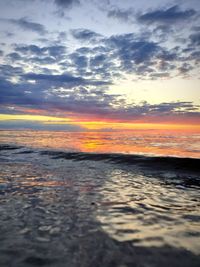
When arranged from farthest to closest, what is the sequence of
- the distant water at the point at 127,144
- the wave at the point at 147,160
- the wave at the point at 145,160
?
the distant water at the point at 127,144 → the wave at the point at 145,160 → the wave at the point at 147,160

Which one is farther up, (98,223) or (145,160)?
(98,223)

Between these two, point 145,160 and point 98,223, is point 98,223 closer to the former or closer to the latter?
point 98,223

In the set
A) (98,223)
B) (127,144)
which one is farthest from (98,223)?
(127,144)

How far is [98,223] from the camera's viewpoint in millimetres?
5023

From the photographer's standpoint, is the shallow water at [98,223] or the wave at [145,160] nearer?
the shallow water at [98,223]

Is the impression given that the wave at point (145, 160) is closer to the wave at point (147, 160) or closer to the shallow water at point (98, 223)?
the wave at point (147, 160)

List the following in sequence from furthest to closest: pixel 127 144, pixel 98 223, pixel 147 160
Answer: pixel 127 144 → pixel 147 160 → pixel 98 223

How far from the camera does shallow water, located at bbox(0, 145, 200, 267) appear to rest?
12.0 ft

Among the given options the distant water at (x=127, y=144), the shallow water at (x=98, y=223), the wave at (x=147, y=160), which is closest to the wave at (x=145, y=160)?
the wave at (x=147, y=160)

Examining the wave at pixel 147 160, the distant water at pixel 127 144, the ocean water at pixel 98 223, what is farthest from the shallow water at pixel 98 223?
the distant water at pixel 127 144

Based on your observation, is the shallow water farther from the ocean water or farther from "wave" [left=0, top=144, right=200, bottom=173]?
"wave" [left=0, top=144, right=200, bottom=173]

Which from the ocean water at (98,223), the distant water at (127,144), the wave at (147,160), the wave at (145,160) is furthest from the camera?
the distant water at (127,144)

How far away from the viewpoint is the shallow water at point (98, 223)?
12.0ft

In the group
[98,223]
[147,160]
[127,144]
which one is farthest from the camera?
[127,144]
